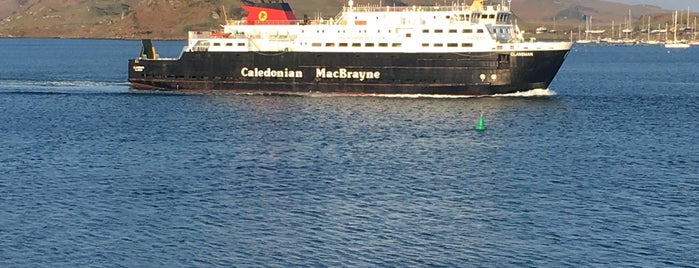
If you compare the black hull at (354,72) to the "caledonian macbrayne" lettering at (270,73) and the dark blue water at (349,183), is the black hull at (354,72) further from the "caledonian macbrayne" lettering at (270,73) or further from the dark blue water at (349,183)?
the dark blue water at (349,183)

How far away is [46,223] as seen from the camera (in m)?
36.6

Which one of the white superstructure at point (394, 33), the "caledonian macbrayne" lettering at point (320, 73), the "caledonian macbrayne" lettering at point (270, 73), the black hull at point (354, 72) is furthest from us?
the "caledonian macbrayne" lettering at point (270, 73)

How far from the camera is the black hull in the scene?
73.5m

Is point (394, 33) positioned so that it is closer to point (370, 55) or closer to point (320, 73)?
point (370, 55)

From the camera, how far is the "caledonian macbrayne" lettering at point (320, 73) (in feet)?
252

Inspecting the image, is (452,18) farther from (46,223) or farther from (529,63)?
(46,223)

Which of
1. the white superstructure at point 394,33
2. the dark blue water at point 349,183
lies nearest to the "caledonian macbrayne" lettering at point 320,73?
the white superstructure at point 394,33

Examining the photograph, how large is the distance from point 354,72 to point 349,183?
33716 millimetres

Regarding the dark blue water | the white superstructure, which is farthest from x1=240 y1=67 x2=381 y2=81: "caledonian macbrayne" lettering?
the dark blue water

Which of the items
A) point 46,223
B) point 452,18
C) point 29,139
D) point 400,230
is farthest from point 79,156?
point 452,18

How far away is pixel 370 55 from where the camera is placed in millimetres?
76188

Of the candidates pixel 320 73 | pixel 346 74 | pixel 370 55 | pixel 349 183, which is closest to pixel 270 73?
pixel 320 73

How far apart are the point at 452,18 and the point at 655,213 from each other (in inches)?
1502

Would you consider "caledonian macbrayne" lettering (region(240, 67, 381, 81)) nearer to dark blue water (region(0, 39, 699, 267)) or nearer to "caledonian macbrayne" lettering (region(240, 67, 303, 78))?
"caledonian macbrayne" lettering (region(240, 67, 303, 78))
